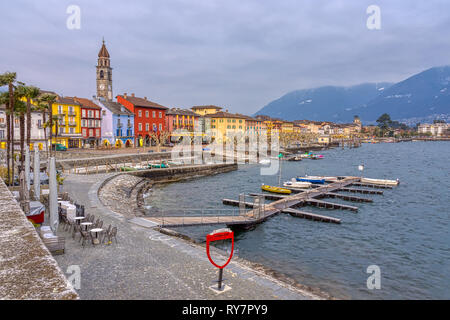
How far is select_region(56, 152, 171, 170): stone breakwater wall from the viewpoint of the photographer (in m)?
45.5

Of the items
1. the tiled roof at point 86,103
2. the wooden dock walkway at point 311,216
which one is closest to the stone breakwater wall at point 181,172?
the wooden dock walkway at point 311,216

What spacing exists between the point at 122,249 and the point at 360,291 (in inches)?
448

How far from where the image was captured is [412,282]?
16.7 metres

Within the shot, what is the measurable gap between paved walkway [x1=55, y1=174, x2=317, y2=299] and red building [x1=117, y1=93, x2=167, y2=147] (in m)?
75.2

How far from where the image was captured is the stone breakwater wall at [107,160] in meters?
45.5

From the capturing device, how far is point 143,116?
89.7 meters

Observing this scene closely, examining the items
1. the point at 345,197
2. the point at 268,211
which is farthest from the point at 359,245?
the point at 345,197

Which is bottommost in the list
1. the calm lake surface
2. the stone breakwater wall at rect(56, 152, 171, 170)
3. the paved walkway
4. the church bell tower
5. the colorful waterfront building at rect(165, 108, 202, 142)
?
the calm lake surface

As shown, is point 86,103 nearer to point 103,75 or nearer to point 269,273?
point 103,75

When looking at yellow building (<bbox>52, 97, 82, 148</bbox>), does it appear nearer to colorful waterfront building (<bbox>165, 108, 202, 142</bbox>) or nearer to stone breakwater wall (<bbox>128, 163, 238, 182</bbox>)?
colorful waterfront building (<bbox>165, 108, 202, 142</bbox>)

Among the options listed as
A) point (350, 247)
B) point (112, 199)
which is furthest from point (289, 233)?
point (112, 199)

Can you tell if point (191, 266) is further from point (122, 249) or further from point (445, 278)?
point (445, 278)

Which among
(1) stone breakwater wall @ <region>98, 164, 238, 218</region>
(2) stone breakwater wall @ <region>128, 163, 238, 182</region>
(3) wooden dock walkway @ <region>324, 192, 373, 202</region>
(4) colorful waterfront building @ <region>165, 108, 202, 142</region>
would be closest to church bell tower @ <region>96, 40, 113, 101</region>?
(4) colorful waterfront building @ <region>165, 108, 202, 142</region>

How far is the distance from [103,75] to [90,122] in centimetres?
3200
